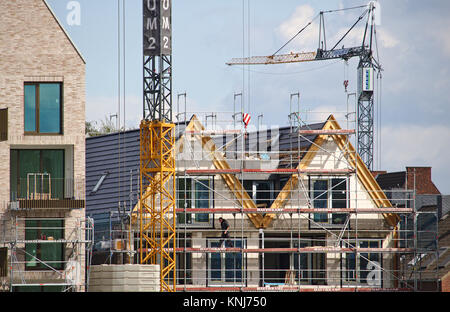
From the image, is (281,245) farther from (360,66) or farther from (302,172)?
(360,66)

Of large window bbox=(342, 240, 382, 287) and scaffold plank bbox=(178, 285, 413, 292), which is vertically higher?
large window bbox=(342, 240, 382, 287)

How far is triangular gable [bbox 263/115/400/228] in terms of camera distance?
46.5 m

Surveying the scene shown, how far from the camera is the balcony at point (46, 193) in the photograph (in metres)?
41.1

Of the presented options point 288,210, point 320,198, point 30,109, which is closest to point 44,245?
point 30,109

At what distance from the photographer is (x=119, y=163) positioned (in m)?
50.1

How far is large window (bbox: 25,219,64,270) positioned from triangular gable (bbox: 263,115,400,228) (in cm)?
1035

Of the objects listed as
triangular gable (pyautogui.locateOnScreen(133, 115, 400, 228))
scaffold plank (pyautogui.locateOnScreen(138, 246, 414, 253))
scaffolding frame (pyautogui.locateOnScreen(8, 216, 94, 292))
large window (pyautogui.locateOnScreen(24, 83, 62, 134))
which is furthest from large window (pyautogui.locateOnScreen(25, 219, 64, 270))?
scaffold plank (pyautogui.locateOnScreen(138, 246, 414, 253))

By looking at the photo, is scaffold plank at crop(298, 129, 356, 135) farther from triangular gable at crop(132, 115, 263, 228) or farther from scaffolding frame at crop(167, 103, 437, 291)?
triangular gable at crop(132, 115, 263, 228)

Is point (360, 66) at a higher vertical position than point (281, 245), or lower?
higher

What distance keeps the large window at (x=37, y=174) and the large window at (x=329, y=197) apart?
1251 centimetres
